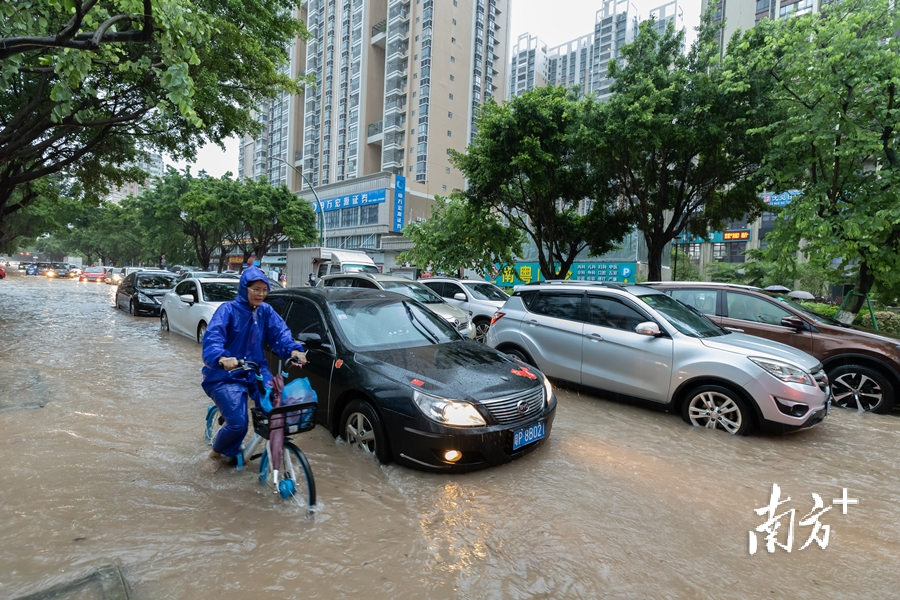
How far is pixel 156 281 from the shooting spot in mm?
15430

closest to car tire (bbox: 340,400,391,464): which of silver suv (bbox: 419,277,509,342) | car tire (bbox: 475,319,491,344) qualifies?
silver suv (bbox: 419,277,509,342)

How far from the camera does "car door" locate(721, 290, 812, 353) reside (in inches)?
255

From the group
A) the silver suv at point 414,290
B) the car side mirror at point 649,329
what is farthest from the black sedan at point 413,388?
the silver suv at point 414,290

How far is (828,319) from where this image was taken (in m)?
6.66

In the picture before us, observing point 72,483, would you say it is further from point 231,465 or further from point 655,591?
point 655,591

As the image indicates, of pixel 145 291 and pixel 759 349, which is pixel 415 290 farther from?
pixel 145 291

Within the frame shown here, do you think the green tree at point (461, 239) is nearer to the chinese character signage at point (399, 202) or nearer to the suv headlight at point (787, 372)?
the suv headlight at point (787, 372)

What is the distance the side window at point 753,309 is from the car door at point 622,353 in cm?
245

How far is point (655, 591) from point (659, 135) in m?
11.6

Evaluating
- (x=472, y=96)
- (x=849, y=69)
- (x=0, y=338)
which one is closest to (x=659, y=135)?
(x=849, y=69)

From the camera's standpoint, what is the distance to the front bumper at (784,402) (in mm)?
4715

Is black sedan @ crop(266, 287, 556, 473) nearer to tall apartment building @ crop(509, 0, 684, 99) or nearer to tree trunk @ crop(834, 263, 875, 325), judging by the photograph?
tree trunk @ crop(834, 263, 875, 325)

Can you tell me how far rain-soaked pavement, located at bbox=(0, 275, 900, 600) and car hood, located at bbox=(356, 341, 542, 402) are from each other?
680 millimetres

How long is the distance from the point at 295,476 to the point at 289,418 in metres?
0.50
